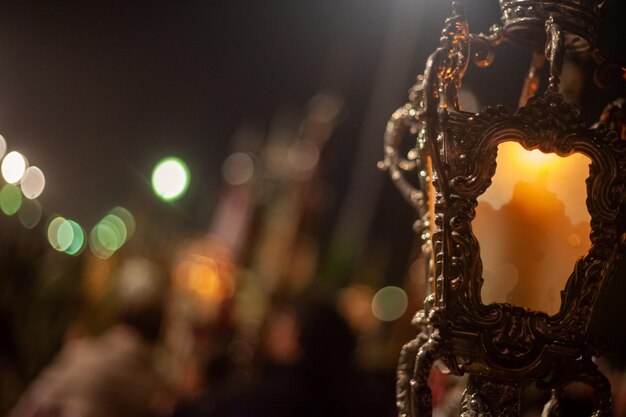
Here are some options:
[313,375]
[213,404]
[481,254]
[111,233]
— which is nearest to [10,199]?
[111,233]

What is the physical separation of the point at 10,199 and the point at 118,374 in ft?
9.65

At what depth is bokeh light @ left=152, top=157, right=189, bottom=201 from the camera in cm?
788

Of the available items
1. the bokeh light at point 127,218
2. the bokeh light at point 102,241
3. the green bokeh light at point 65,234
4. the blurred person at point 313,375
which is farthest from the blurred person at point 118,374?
the green bokeh light at point 65,234

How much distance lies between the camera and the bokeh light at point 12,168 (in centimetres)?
575

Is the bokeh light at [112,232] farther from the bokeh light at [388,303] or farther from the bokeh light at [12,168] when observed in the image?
the bokeh light at [388,303]

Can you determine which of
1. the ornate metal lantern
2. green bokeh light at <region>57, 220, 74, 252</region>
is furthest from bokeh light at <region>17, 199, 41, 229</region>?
the ornate metal lantern

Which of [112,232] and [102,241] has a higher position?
[112,232]

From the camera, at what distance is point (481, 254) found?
1.21 metres

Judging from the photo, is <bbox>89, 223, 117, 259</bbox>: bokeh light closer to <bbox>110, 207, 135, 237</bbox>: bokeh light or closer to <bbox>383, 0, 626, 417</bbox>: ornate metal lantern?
<bbox>110, 207, 135, 237</bbox>: bokeh light

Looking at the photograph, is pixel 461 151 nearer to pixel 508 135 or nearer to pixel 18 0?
pixel 508 135

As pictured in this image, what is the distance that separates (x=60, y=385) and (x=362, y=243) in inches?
111

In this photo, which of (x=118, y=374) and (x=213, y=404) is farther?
(x=118, y=374)

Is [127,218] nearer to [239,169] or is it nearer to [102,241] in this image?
[102,241]

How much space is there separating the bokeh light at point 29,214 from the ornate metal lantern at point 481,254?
15.3ft
